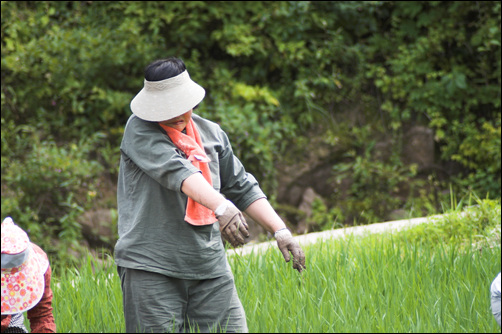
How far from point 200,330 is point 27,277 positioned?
0.69 meters

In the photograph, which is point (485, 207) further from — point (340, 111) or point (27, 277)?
point (27, 277)

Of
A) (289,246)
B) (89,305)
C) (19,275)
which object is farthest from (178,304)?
(89,305)

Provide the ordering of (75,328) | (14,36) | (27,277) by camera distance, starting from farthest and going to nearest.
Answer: (14,36) → (75,328) → (27,277)

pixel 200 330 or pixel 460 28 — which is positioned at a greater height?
pixel 460 28

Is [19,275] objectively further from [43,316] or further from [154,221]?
[154,221]

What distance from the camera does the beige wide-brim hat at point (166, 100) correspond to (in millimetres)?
2352

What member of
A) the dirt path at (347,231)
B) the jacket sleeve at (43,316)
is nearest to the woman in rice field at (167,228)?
the jacket sleeve at (43,316)

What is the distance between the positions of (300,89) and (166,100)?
194 inches

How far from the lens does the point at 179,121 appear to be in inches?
95.7

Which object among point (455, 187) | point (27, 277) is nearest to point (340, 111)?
point (455, 187)

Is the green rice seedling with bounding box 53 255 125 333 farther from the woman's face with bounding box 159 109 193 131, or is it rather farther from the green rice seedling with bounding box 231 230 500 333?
the woman's face with bounding box 159 109 193 131

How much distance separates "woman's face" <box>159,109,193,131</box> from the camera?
7.92ft

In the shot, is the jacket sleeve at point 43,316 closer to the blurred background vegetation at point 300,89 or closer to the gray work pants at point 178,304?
the gray work pants at point 178,304

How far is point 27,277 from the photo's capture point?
218cm
